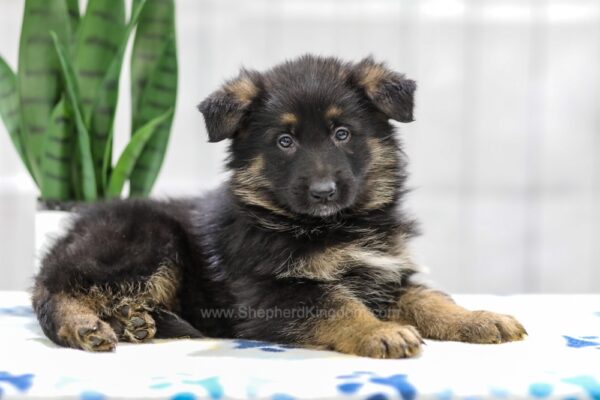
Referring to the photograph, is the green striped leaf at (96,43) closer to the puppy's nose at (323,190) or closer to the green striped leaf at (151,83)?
the green striped leaf at (151,83)

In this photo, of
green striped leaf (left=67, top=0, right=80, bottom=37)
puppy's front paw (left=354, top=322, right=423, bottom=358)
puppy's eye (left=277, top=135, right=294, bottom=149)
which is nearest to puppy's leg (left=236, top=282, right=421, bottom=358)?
puppy's front paw (left=354, top=322, right=423, bottom=358)

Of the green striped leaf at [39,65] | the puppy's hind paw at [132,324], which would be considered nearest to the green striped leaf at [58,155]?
the green striped leaf at [39,65]

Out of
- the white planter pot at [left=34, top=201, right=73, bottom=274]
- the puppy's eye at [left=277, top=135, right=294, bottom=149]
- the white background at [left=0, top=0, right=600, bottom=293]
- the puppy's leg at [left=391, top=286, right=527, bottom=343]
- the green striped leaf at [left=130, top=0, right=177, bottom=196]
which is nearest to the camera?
the puppy's leg at [left=391, top=286, right=527, bottom=343]

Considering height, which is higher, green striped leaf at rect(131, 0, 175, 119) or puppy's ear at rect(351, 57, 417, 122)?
green striped leaf at rect(131, 0, 175, 119)

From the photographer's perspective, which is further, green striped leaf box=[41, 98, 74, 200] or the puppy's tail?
green striped leaf box=[41, 98, 74, 200]

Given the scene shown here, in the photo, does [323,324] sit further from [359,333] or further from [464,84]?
[464,84]

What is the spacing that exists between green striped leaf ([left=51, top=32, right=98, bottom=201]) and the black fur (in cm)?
76

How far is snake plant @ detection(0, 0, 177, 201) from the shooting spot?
149 inches

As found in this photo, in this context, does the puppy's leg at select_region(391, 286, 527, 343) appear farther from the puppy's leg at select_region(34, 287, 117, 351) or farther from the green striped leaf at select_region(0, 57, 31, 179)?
the green striped leaf at select_region(0, 57, 31, 179)

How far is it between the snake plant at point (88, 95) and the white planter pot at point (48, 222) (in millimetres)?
109

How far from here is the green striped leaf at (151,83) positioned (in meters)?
4.00

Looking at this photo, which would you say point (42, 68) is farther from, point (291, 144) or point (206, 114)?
point (291, 144)

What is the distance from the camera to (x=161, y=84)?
3.99 meters

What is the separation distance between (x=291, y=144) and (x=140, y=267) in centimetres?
73
